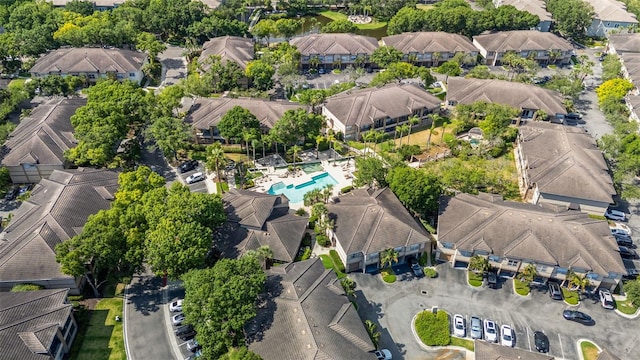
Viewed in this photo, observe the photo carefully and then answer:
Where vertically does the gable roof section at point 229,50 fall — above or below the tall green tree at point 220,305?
above

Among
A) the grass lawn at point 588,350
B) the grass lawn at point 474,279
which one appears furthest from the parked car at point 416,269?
the grass lawn at point 588,350

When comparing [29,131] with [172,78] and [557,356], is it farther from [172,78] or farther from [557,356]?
[557,356]

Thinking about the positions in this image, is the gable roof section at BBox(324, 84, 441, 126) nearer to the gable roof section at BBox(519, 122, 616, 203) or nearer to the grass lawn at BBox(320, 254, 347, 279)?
the gable roof section at BBox(519, 122, 616, 203)

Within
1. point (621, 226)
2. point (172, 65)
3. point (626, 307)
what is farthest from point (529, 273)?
point (172, 65)

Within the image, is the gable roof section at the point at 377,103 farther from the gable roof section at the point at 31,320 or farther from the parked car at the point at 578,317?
the gable roof section at the point at 31,320

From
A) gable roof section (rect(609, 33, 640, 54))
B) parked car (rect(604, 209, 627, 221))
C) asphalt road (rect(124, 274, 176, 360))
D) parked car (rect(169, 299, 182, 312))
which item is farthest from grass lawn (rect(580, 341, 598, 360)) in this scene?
gable roof section (rect(609, 33, 640, 54))

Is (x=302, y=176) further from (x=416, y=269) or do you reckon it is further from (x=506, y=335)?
(x=506, y=335)
